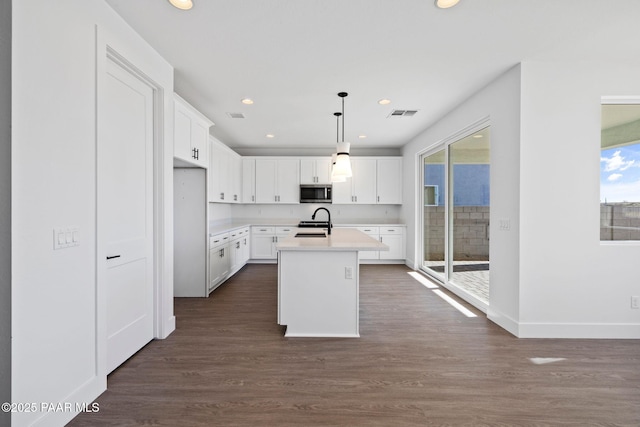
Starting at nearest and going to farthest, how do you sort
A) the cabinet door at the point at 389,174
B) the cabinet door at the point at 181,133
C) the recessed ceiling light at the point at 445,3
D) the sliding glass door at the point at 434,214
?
the recessed ceiling light at the point at 445,3 → the cabinet door at the point at 181,133 → the sliding glass door at the point at 434,214 → the cabinet door at the point at 389,174

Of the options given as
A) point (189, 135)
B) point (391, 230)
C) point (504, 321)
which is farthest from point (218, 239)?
point (504, 321)

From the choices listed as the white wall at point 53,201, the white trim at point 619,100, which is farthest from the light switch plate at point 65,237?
the white trim at point 619,100

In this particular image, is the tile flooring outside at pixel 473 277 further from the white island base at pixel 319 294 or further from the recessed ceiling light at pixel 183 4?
the recessed ceiling light at pixel 183 4

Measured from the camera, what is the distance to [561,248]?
2820mm

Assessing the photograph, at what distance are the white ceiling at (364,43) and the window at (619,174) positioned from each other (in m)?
0.54

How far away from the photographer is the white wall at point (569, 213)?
9.17ft

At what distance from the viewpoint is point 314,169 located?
21.5 ft

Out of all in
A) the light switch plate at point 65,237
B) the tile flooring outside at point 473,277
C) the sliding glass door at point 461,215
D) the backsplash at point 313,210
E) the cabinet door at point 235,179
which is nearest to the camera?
the light switch plate at point 65,237

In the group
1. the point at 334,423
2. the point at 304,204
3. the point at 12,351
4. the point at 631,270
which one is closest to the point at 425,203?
the point at 304,204

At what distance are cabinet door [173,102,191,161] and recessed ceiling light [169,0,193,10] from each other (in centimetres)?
128

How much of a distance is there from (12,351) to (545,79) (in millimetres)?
4225

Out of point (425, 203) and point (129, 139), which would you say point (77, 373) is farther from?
point (425, 203)

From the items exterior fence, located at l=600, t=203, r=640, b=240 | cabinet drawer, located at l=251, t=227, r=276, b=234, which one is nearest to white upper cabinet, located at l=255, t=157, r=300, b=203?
cabinet drawer, located at l=251, t=227, r=276, b=234

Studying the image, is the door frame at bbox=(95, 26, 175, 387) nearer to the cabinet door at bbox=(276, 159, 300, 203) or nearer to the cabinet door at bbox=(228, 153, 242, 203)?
the cabinet door at bbox=(228, 153, 242, 203)
